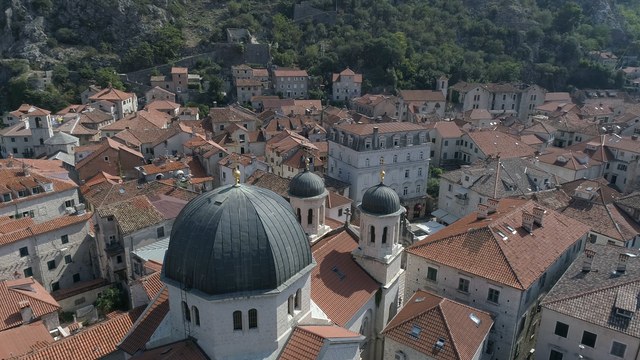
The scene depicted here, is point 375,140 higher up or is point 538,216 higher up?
point 538,216

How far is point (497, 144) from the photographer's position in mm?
63656

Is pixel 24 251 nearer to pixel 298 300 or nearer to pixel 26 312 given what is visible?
pixel 26 312

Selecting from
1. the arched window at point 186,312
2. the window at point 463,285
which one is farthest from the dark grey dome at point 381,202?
the arched window at point 186,312

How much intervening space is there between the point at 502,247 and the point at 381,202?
26.5ft

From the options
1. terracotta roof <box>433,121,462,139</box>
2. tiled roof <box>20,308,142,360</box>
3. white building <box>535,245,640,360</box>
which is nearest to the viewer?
tiled roof <box>20,308,142,360</box>

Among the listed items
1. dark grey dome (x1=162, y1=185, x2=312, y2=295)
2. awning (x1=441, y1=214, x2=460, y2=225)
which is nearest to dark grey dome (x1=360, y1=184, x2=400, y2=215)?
dark grey dome (x1=162, y1=185, x2=312, y2=295)

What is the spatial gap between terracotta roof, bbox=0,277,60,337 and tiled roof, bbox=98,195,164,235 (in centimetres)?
681

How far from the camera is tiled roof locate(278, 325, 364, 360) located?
720 inches

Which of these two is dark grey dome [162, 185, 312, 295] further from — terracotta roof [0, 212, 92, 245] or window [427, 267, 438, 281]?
terracotta roof [0, 212, 92, 245]

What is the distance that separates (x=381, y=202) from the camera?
83.4 ft

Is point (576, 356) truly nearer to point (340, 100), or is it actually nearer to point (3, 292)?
point (3, 292)

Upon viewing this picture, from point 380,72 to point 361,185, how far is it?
59.0 m

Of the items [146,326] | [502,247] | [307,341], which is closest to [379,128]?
[502,247]

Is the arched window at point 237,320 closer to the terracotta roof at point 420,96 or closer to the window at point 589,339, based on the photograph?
the window at point 589,339
